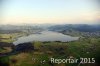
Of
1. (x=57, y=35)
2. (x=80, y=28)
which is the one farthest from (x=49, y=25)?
(x=80, y=28)

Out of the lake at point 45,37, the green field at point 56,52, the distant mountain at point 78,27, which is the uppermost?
the distant mountain at point 78,27

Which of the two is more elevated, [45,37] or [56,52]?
[45,37]

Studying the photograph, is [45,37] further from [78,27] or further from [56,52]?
[78,27]

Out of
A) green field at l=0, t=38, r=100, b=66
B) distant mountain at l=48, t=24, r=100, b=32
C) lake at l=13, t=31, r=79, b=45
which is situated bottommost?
green field at l=0, t=38, r=100, b=66

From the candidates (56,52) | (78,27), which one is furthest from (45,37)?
(78,27)

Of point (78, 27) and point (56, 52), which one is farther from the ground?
point (78, 27)

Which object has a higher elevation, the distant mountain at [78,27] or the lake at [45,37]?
the distant mountain at [78,27]

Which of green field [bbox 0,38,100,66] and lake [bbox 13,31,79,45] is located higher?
lake [bbox 13,31,79,45]

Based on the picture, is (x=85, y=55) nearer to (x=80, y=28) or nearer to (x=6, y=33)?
(x=80, y=28)

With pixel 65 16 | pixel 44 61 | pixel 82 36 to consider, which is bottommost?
pixel 44 61

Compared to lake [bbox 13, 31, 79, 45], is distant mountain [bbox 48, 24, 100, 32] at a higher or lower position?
higher

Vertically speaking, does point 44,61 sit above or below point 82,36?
below
